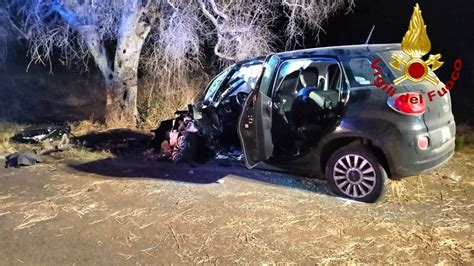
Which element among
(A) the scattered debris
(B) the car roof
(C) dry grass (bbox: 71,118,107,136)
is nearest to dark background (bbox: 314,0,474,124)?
(B) the car roof

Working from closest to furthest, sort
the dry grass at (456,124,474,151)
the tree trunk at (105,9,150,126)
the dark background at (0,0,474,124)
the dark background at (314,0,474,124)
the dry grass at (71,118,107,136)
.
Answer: the dry grass at (456,124,474,151)
the dry grass at (71,118,107,136)
the tree trunk at (105,9,150,126)
the dark background at (314,0,474,124)
the dark background at (0,0,474,124)

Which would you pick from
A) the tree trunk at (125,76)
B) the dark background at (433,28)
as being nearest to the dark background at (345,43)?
the dark background at (433,28)

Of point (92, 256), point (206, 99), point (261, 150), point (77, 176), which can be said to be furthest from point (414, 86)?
point (77, 176)

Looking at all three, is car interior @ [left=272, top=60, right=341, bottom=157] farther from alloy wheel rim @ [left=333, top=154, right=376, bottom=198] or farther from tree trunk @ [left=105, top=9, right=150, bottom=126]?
tree trunk @ [left=105, top=9, right=150, bottom=126]

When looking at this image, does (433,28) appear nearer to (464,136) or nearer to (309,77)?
(464,136)

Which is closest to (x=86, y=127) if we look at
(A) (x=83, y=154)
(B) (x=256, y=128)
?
(A) (x=83, y=154)

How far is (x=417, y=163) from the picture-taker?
450 cm

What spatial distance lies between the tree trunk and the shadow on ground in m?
3.21

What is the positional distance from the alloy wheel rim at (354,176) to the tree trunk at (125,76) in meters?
6.60

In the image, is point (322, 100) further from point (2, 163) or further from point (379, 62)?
point (2, 163)

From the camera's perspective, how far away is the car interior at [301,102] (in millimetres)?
5145

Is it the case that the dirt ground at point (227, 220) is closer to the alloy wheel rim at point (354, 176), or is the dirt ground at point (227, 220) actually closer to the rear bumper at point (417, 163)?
the alloy wheel rim at point (354, 176)

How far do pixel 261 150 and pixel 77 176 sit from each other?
3.06 m

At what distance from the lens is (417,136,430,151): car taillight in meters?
4.43
